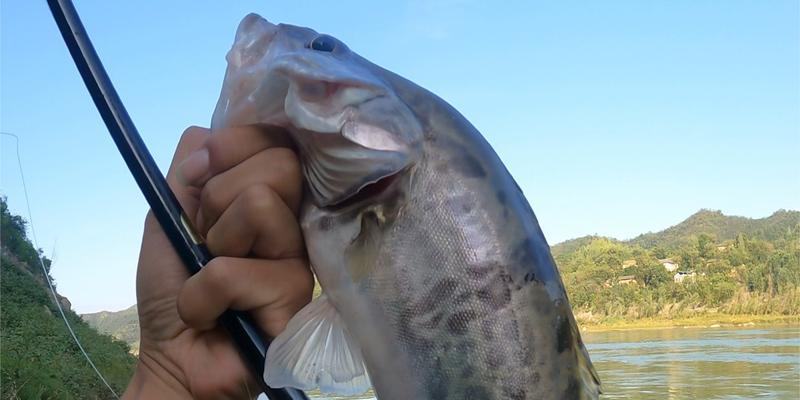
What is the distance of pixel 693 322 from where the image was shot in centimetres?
4594

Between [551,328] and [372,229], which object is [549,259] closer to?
[551,328]

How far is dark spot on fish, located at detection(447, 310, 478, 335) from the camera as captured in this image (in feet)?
4.30

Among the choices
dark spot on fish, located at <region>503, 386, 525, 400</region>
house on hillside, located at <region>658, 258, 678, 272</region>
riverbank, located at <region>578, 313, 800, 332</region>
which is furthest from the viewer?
house on hillside, located at <region>658, 258, 678, 272</region>

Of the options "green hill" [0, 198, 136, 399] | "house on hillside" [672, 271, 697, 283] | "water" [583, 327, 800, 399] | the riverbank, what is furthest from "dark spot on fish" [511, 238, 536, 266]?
"house on hillside" [672, 271, 697, 283]

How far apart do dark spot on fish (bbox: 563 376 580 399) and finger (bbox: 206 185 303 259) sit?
63cm

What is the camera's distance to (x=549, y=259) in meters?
1.40

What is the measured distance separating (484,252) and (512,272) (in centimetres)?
6

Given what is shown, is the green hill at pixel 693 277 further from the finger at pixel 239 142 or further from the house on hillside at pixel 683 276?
the finger at pixel 239 142

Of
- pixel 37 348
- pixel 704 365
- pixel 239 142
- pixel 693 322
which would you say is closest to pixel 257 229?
pixel 239 142

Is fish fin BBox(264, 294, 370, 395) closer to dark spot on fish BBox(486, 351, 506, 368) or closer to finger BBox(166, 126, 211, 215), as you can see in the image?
dark spot on fish BBox(486, 351, 506, 368)

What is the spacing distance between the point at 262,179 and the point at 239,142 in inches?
3.9

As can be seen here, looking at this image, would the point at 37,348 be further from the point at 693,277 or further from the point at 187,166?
the point at 693,277

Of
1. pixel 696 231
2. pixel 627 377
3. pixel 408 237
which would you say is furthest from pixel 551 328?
pixel 696 231

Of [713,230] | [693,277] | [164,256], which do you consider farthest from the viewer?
[713,230]
